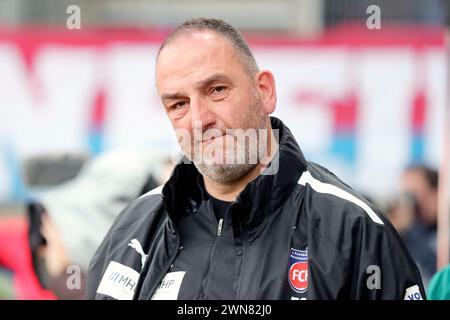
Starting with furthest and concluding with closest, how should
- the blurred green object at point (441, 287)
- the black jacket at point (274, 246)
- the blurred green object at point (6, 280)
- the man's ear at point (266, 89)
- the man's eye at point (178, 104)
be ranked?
the blurred green object at point (6, 280), the blurred green object at point (441, 287), the man's ear at point (266, 89), the man's eye at point (178, 104), the black jacket at point (274, 246)

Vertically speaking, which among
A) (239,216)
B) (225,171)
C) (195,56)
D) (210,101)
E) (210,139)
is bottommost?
(239,216)

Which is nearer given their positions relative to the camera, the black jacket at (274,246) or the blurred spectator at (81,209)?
the black jacket at (274,246)

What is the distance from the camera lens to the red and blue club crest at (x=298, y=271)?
244cm

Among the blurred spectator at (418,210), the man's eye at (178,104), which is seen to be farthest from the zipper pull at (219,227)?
the blurred spectator at (418,210)

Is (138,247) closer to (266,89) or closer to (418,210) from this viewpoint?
(266,89)

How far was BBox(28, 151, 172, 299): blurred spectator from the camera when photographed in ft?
17.4

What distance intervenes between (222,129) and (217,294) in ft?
1.58

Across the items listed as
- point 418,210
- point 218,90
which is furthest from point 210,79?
point 418,210

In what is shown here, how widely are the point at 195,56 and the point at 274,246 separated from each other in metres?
0.61

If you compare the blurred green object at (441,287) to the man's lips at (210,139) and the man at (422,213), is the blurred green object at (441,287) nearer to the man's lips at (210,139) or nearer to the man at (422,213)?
the man's lips at (210,139)

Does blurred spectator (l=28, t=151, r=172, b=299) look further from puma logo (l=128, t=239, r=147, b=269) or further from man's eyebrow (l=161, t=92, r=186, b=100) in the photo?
man's eyebrow (l=161, t=92, r=186, b=100)

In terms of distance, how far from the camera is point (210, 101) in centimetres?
260

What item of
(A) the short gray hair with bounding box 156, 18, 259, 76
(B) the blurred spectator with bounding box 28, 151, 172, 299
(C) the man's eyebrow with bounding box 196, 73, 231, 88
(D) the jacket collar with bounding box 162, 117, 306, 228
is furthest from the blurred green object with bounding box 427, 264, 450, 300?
(B) the blurred spectator with bounding box 28, 151, 172, 299

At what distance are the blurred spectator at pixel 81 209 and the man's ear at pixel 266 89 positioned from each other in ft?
8.18
